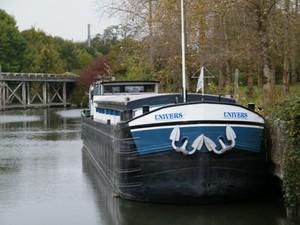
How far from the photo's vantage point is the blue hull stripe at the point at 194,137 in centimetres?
1424

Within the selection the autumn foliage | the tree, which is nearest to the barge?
the autumn foliage

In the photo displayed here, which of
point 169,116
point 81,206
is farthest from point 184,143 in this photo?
point 81,206

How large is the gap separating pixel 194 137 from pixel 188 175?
0.85 meters

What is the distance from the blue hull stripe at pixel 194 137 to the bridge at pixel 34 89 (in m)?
74.5

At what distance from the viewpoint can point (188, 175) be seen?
14.5 m

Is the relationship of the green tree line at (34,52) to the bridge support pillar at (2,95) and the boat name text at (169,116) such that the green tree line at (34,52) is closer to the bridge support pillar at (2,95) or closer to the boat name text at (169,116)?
the bridge support pillar at (2,95)

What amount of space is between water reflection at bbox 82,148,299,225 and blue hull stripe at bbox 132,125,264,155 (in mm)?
1239

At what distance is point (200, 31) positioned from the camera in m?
27.3

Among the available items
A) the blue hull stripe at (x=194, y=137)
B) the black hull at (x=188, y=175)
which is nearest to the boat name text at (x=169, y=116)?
the blue hull stripe at (x=194, y=137)

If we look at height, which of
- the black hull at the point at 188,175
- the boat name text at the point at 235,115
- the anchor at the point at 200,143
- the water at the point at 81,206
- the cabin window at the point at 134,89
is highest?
the cabin window at the point at 134,89

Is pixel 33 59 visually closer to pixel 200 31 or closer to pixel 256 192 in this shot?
pixel 200 31

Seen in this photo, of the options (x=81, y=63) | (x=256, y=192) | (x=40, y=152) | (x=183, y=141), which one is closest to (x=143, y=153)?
(x=183, y=141)

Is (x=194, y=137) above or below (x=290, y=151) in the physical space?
above

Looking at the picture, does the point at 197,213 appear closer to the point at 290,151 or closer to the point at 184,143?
the point at 184,143
